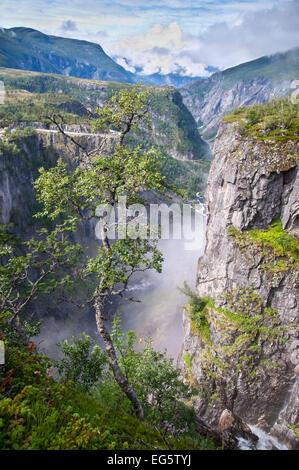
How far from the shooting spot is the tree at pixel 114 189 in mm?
10125

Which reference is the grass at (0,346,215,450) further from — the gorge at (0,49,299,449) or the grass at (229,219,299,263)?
the grass at (229,219,299,263)

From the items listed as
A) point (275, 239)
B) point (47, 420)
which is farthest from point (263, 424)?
point (47, 420)

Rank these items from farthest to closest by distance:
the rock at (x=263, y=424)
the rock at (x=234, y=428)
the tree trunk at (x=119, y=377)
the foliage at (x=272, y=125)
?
1. the foliage at (x=272, y=125)
2. the rock at (x=263, y=424)
3. the rock at (x=234, y=428)
4. the tree trunk at (x=119, y=377)

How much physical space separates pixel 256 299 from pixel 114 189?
28.8 metres

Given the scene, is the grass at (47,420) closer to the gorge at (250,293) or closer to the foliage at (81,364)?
the foliage at (81,364)

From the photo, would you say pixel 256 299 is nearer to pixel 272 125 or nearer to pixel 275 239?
pixel 275 239

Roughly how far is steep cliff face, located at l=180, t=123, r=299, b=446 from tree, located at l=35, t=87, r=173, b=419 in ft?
83.1

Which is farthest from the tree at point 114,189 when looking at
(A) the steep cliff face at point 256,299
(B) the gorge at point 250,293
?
(A) the steep cliff face at point 256,299

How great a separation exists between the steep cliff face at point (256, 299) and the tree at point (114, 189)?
25316mm

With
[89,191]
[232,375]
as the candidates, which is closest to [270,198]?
[232,375]

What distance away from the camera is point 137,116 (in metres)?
12.1

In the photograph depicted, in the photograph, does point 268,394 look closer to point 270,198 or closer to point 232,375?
point 232,375

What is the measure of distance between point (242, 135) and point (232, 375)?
3148 centimetres

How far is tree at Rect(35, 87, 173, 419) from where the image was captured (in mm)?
10125
